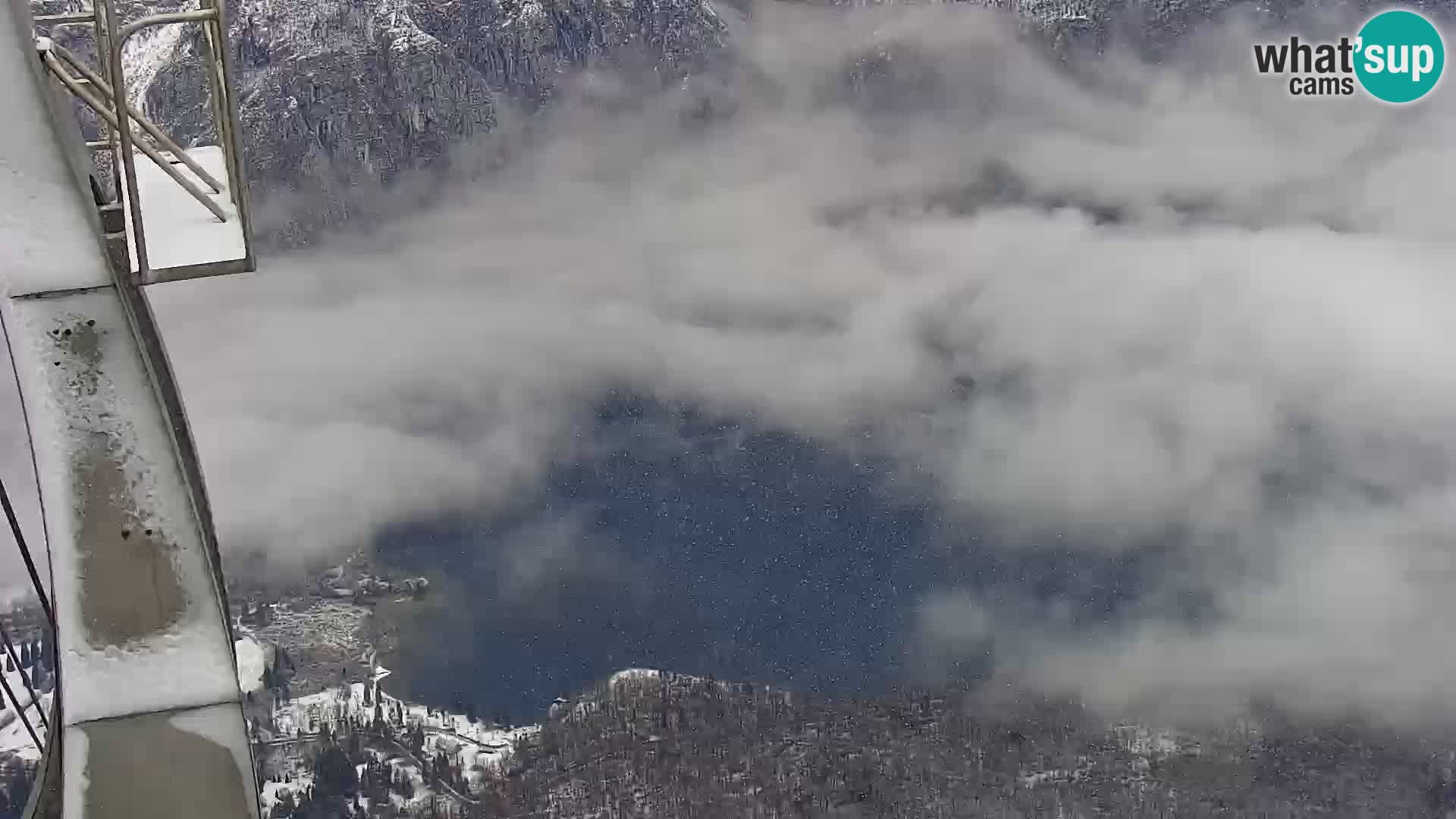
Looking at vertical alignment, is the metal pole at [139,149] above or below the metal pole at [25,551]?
above

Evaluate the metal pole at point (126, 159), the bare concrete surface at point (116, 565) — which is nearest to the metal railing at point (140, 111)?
the metal pole at point (126, 159)

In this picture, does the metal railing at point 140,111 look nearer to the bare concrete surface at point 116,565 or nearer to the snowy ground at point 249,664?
the bare concrete surface at point 116,565

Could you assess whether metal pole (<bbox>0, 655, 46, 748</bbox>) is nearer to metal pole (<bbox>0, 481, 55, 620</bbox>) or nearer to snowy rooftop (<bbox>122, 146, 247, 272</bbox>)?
metal pole (<bbox>0, 481, 55, 620</bbox>)

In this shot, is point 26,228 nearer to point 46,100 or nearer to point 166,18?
point 46,100

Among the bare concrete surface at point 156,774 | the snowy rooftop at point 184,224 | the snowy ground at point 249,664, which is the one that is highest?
the snowy rooftop at point 184,224

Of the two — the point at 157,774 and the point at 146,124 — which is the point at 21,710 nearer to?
the point at 157,774

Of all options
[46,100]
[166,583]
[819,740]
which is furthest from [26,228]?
[819,740]

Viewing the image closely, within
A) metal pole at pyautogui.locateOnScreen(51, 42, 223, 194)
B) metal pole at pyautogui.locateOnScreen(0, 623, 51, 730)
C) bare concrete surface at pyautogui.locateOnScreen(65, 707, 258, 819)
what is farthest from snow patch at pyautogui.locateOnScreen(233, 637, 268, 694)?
metal pole at pyautogui.locateOnScreen(51, 42, 223, 194)
